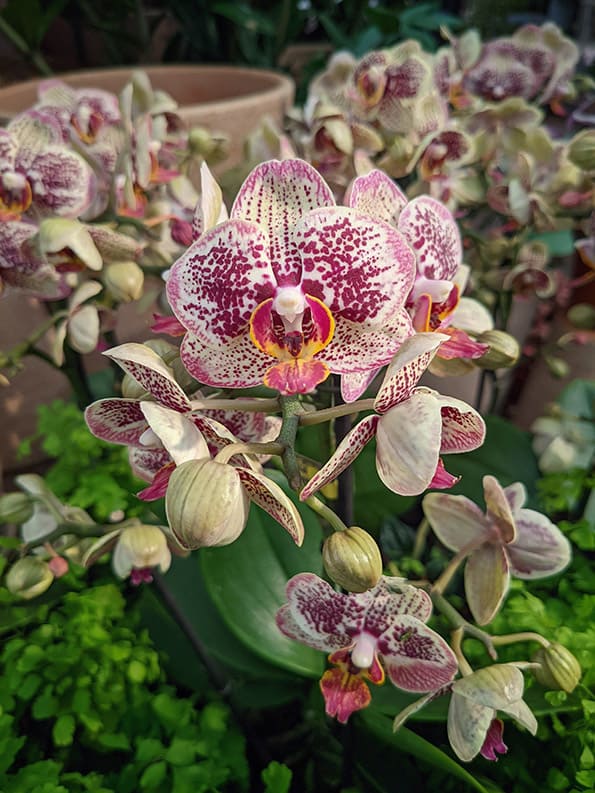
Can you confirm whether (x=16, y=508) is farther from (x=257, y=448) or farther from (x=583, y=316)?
(x=583, y=316)

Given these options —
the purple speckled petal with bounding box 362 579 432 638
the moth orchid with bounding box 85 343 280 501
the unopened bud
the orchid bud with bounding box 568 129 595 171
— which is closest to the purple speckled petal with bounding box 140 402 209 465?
the moth orchid with bounding box 85 343 280 501

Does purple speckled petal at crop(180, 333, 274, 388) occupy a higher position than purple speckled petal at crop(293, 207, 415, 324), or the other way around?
purple speckled petal at crop(293, 207, 415, 324)

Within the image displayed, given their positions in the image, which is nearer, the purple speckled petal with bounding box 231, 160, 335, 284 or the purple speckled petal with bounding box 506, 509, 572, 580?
the purple speckled petal with bounding box 231, 160, 335, 284

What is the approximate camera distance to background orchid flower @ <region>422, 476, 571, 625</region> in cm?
38

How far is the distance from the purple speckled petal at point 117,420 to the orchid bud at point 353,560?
0.36ft

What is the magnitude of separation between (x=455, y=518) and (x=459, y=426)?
11 centimetres

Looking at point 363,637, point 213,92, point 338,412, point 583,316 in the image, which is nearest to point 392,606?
point 363,637

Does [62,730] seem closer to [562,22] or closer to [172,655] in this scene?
[172,655]

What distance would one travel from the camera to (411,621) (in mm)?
342

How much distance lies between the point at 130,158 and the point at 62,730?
15.5 inches

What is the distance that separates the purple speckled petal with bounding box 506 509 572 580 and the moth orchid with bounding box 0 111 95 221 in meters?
0.36

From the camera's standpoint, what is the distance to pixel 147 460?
0.37 m

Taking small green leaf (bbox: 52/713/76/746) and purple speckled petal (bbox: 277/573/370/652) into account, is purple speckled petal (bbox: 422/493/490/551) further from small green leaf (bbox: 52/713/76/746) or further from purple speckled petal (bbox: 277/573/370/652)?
small green leaf (bbox: 52/713/76/746)

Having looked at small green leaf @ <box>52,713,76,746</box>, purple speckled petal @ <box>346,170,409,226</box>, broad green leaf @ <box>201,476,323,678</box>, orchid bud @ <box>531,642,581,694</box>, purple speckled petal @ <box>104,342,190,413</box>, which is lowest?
small green leaf @ <box>52,713,76,746</box>
